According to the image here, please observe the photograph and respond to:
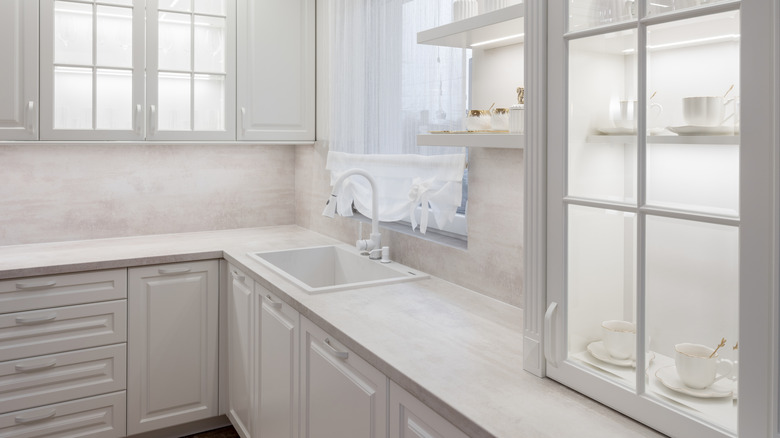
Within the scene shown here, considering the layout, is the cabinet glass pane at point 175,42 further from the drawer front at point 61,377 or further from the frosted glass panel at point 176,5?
the drawer front at point 61,377

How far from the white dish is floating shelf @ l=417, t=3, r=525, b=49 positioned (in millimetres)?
621

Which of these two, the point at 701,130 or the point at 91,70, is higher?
the point at 91,70

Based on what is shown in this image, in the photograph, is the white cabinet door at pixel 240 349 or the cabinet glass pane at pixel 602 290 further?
the white cabinet door at pixel 240 349

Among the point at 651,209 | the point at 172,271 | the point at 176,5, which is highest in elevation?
the point at 176,5

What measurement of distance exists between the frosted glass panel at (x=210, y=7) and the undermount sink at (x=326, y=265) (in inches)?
48.9

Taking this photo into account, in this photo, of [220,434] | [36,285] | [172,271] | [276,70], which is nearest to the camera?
[36,285]

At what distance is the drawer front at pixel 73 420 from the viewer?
251cm

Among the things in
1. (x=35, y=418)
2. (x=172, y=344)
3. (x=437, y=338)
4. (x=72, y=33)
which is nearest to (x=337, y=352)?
(x=437, y=338)

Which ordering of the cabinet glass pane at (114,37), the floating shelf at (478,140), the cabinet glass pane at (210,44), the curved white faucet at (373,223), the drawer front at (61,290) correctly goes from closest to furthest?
the floating shelf at (478,140) < the drawer front at (61,290) < the curved white faucet at (373,223) < the cabinet glass pane at (114,37) < the cabinet glass pane at (210,44)

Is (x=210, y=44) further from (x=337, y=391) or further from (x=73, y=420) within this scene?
(x=337, y=391)

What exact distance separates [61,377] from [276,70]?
1.76 meters

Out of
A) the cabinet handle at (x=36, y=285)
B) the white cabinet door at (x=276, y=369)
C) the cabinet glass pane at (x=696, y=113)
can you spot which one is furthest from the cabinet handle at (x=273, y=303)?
the cabinet glass pane at (x=696, y=113)

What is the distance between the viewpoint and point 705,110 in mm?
962

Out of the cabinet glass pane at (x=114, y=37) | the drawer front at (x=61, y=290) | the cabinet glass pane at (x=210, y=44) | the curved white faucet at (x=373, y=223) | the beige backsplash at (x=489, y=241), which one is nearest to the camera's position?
the beige backsplash at (x=489, y=241)
